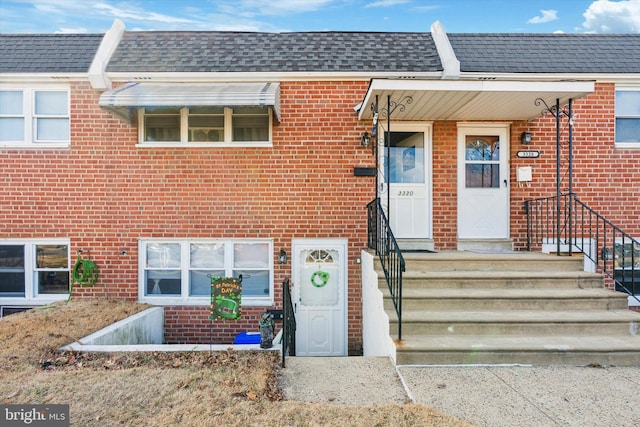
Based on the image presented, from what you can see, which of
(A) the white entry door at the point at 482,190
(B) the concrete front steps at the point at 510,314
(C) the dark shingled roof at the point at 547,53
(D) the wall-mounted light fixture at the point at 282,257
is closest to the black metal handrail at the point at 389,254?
(B) the concrete front steps at the point at 510,314

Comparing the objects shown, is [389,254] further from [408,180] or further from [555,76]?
[555,76]

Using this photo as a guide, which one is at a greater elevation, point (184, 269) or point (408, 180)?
point (408, 180)

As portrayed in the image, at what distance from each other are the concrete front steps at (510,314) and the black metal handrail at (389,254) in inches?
8.3

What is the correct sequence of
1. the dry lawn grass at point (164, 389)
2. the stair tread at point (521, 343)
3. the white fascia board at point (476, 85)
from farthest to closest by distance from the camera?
the white fascia board at point (476, 85) < the stair tread at point (521, 343) < the dry lawn grass at point (164, 389)

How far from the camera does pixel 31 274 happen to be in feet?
23.6

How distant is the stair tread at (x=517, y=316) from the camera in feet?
14.8

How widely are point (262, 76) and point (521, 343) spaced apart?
604cm

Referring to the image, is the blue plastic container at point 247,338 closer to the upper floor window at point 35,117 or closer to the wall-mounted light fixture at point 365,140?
the wall-mounted light fixture at point 365,140

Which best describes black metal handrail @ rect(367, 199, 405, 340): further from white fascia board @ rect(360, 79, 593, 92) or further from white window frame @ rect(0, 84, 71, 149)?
white window frame @ rect(0, 84, 71, 149)

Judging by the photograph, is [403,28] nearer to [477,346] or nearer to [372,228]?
[372,228]

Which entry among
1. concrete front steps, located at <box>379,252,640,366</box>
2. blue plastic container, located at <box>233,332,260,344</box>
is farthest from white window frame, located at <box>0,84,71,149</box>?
concrete front steps, located at <box>379,252,640,366</box>

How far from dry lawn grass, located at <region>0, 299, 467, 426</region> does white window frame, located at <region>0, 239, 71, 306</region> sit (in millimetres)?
2434

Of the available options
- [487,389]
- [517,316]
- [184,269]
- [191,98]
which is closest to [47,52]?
[191,98]

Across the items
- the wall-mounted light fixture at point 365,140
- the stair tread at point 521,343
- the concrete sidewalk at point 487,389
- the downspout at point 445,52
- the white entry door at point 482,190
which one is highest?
the downspout at point 445,52
